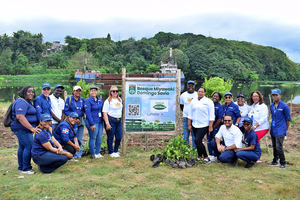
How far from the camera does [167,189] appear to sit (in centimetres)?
438

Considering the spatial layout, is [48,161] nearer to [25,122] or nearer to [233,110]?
[25,122]

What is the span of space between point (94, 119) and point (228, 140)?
3.24m

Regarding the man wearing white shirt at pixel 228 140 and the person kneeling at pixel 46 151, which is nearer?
the person kneeling at pixel 46 151

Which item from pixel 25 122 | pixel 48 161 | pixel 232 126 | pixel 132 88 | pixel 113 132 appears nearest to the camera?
pixel 25 122

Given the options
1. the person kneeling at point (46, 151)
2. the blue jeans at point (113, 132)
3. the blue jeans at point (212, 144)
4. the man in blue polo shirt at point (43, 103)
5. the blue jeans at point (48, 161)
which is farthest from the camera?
the blue jeans at point (113, 132)

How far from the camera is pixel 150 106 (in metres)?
7.06

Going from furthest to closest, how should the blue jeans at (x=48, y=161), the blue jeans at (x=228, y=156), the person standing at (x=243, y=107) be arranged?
the person standing at (x=243, y=107)
the blue jeans at (x=228, y=156)
the blue jeans at (x=48, y=161)

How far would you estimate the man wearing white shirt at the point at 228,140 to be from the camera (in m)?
5.70

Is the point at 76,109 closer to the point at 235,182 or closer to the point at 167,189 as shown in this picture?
the point at 167,189

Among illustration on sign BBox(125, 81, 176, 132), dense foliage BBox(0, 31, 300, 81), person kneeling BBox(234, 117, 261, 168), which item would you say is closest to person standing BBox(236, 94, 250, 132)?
person kneeling BBox(234, 117, 261, 168)

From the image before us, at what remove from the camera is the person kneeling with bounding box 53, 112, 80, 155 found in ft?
17.7

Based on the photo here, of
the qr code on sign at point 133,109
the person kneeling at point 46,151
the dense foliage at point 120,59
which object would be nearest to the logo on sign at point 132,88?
the qr code on sign at point 133,109

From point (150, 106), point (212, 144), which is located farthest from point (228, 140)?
point (150, 106)

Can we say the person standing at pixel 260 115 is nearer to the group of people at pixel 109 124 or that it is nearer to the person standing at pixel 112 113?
the group of people at pixel 109 124
